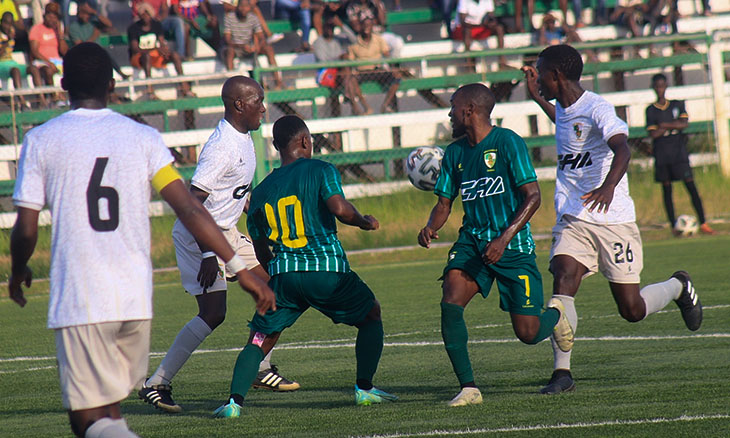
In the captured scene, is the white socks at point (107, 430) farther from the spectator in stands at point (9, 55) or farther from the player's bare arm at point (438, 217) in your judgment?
the spectator in stands at point (9, 55)

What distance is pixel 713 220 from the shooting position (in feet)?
63.8

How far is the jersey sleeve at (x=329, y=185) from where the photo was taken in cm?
689

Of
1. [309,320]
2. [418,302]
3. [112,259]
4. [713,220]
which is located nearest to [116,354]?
[112,259]

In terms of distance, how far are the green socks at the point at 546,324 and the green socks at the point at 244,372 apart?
1.79 metres

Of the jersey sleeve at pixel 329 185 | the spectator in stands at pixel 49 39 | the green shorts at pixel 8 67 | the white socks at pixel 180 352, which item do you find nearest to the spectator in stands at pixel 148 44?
the spectator in stands at pixel 49 39

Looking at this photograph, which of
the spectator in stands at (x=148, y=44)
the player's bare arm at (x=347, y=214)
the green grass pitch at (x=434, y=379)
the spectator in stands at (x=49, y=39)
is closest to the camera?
the green grass pitch at (x=434, y=379)

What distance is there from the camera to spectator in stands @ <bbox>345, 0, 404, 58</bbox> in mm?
21500

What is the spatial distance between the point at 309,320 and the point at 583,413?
5.96m

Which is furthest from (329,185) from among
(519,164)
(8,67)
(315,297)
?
(8,67)

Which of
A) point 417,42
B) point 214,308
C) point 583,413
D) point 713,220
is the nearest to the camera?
point 583,413

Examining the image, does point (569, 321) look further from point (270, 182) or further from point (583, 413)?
point (270, 182)

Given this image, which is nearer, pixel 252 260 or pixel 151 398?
pixel 151 398

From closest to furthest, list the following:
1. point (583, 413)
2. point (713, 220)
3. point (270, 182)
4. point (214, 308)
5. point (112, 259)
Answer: point (112, 259)
point (583, 413)
point (270, 182)
point (214, 308)
point (713, 220)

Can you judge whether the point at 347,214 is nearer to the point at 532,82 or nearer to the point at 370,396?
the point at 370,396
